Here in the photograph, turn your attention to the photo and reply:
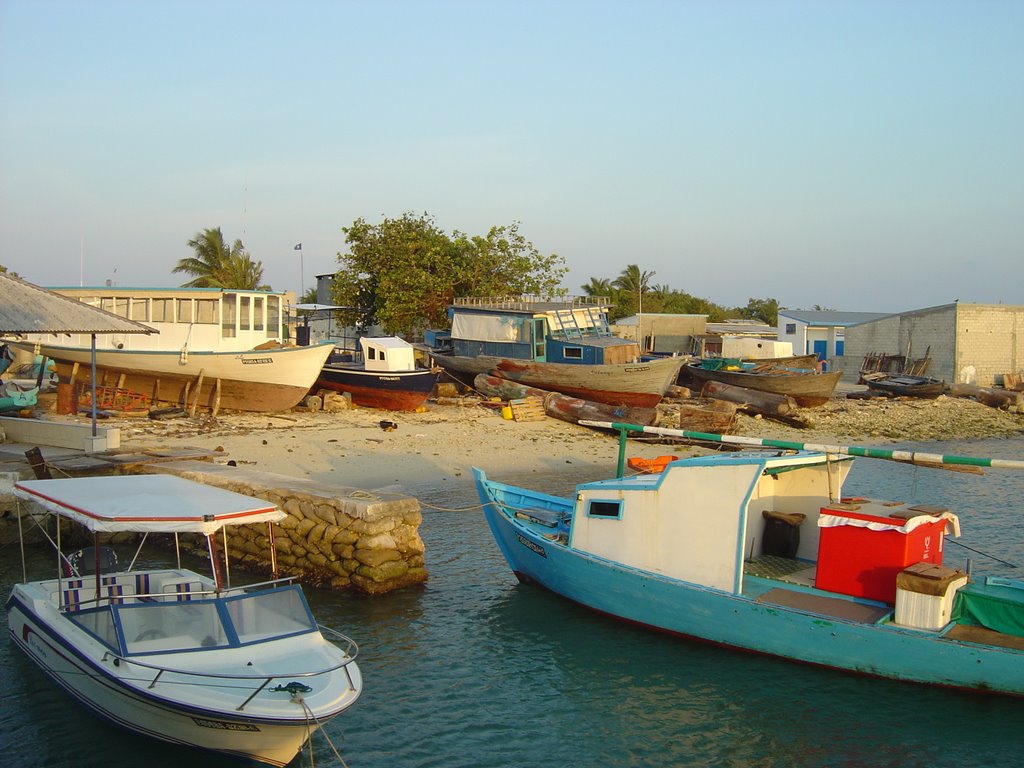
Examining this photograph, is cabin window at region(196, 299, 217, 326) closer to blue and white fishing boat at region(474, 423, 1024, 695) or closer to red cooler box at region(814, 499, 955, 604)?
blue and white fishing boat at region(474, 423, 1024, 695)

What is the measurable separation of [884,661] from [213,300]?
23104 mm

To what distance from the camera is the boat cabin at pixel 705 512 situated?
10.7 metres

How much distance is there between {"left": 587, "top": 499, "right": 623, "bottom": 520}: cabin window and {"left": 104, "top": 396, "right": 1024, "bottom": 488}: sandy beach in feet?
28.1

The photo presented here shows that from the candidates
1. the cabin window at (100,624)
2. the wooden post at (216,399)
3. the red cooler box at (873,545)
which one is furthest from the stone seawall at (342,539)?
the wooden post at (216,399)

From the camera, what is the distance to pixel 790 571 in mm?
11680

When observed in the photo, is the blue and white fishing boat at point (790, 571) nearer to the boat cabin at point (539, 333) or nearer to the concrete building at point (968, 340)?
the boat cabin at point (539, 333)

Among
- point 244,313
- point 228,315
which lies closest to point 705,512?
point 228,315

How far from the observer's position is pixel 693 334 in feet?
191

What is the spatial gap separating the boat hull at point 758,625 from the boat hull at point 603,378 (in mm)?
17737

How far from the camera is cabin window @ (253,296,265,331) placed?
93.1 ft

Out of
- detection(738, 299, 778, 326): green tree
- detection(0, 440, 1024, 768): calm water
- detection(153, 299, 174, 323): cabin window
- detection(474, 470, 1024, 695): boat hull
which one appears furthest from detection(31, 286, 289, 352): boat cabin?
detection(738, 299, 778, 326): green tree

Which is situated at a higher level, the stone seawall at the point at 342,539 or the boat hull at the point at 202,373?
the boat hull at the point at 202,373

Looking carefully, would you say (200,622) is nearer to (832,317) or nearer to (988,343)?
(988,343)

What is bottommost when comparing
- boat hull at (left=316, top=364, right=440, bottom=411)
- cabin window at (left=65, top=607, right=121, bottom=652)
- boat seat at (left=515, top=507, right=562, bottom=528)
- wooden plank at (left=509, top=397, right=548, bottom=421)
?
cabin window at (left=65, top=607, right=121, bottom=652)
